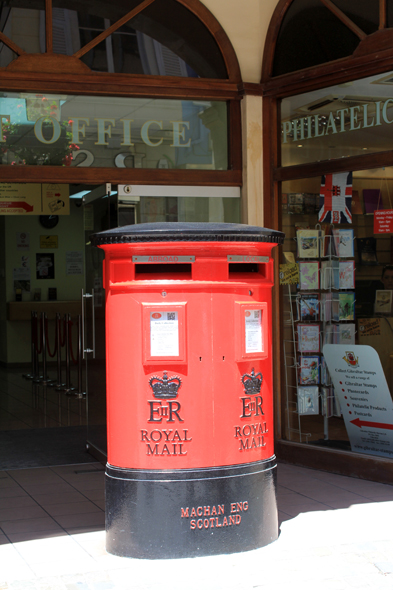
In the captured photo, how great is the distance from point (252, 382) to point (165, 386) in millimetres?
495

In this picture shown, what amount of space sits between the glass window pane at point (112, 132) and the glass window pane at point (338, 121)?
1.99 ft

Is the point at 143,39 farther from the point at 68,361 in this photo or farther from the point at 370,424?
the point at 68,361

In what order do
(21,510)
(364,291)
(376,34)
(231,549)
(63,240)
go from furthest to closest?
(63,240) → (364,291) → (376,34) → (21,510) → (231,549)

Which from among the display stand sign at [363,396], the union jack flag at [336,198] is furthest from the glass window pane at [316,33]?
the display stand sign at [363,396]

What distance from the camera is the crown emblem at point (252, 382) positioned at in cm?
400

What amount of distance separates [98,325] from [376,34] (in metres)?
3.25

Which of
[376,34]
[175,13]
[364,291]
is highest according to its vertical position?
[175,13]

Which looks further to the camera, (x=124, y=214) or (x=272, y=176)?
(x=272, y=176)

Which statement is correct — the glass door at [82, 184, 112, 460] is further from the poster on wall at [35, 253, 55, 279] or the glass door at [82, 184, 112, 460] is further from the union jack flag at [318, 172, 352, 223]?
the poster on wall at [35, 253, 55, 279]

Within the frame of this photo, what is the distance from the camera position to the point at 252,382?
158 inches

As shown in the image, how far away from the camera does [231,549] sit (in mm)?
3941

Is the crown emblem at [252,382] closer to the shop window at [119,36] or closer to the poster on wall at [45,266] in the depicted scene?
the shop window at [119,36]

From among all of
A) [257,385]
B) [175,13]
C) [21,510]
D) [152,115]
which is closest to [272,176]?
[152,115]

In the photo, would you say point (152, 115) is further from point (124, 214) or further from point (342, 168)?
point (342, 168)
